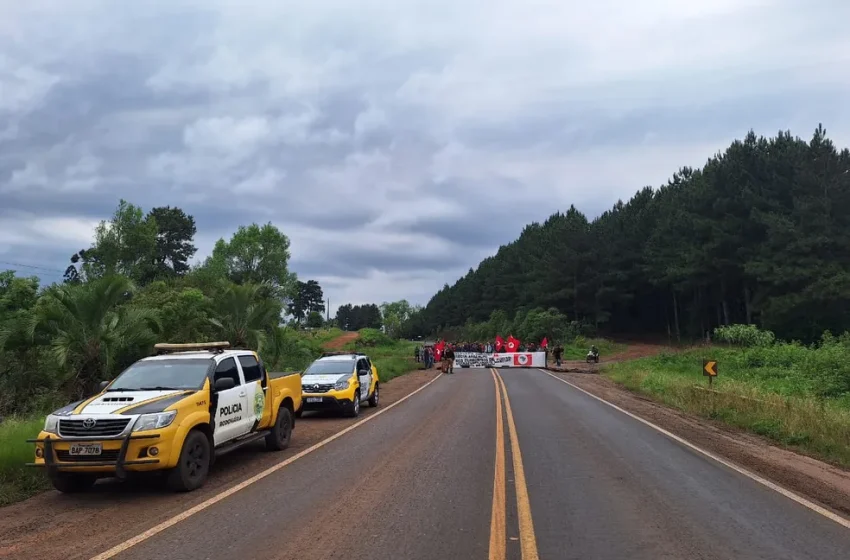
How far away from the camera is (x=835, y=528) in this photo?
22.5 ft

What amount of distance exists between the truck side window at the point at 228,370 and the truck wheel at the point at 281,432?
64.0 inches

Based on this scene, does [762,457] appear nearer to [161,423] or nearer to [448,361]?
[161,423]

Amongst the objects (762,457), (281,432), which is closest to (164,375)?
(281,432)

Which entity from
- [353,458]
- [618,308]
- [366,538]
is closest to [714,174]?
[618,308]

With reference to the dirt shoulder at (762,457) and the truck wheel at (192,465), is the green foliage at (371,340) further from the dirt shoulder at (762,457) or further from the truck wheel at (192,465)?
the truck wheel at (192,465)

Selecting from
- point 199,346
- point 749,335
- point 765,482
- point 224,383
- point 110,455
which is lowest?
point 765,482

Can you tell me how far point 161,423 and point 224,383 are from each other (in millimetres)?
1373

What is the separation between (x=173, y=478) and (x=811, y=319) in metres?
50.4

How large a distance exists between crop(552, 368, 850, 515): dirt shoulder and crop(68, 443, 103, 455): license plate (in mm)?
8989

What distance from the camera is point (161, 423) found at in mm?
8258

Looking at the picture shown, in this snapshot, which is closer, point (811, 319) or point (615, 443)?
point (615, 443)

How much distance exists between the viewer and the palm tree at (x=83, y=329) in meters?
16.3

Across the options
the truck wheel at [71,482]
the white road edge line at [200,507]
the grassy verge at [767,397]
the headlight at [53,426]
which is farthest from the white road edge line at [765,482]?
the headlight at [53,426]

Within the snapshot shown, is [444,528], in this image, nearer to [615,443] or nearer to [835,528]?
[835,528]
